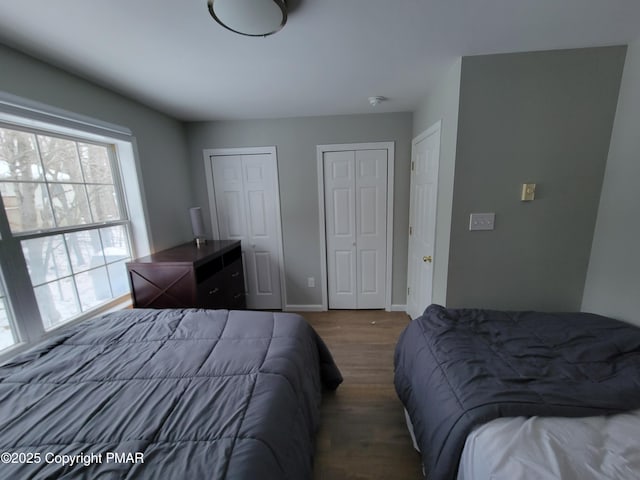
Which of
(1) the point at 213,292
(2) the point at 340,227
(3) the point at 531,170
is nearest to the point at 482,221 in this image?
(3) the point at 531,170

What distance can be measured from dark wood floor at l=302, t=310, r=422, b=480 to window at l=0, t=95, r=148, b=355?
1.91 metres

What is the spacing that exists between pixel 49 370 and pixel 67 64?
5.86 ft

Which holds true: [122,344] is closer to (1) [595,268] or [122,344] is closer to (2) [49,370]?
(2) [49,370]

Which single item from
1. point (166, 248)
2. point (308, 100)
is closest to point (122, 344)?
point (166, 248)

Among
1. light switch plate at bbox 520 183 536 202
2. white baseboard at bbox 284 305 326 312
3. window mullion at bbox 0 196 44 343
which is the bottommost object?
white baseboard at bbox 284 305 326 312

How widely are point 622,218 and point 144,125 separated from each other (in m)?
3.69

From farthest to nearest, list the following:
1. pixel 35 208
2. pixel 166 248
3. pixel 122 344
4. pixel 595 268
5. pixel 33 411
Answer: pixel 166 248 < pixel 595 268 < pixel 35 208 < pixel 122 344 < pixel 33 411

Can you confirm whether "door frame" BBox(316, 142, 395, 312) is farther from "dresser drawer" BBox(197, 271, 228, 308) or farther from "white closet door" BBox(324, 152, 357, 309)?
"dresser drawer" BBox(197, 271, 228, 308)

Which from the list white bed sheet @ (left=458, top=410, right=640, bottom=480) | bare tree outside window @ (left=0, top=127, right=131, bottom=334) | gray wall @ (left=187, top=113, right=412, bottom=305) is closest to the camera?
white bed sheet @ (left=458, top=410, right=640, bottom=480)

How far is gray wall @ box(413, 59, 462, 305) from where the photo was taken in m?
1.66

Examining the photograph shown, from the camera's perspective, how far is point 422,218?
2367mm

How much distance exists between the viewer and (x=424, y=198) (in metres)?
2.31

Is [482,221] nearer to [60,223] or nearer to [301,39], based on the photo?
[301,39]

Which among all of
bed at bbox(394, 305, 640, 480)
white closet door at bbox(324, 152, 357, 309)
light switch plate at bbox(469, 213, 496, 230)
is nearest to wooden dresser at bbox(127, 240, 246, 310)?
white closet door at bbox(324, 152, 357, 309)
